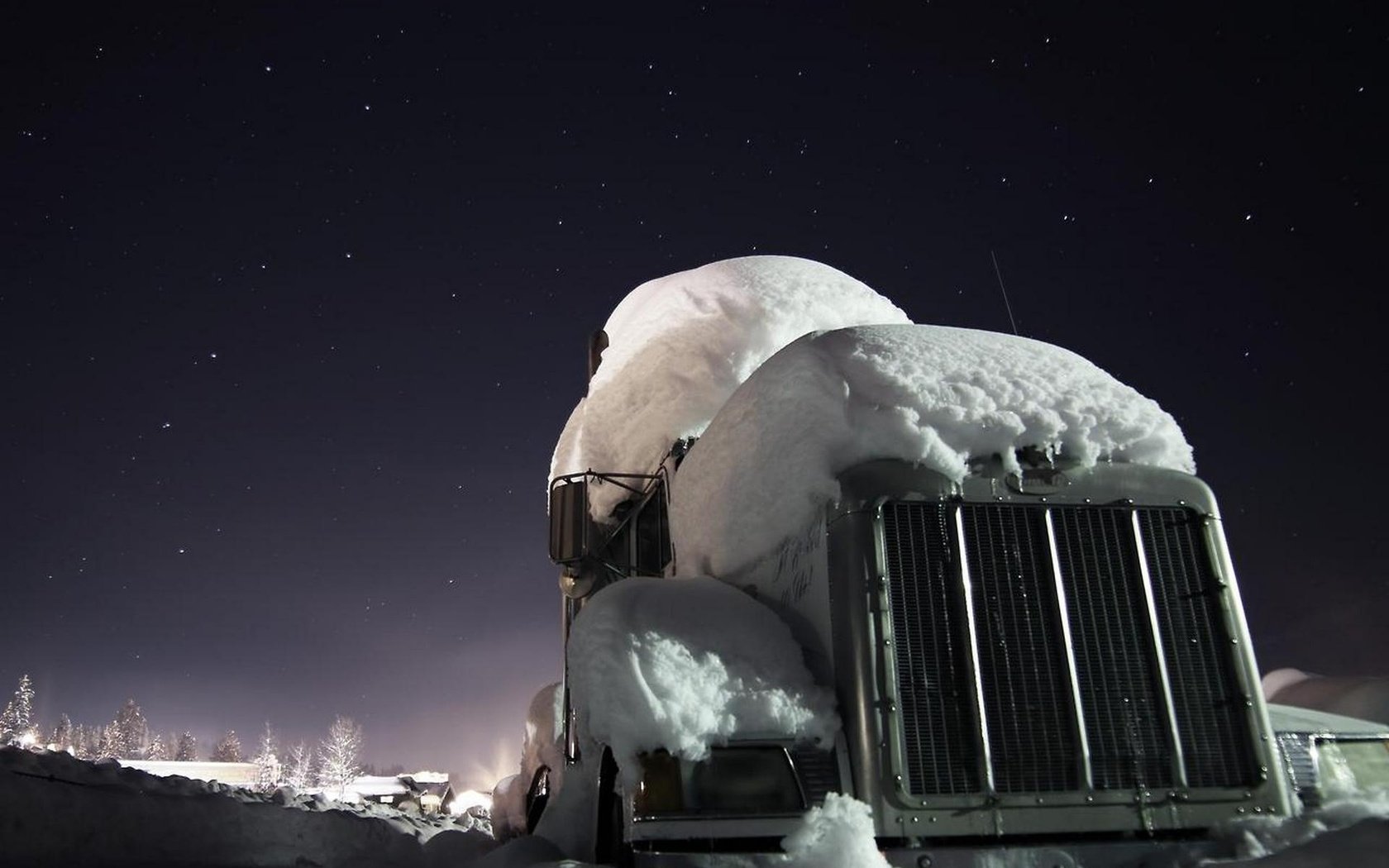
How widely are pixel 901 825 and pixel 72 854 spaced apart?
541cm

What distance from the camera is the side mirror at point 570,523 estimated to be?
6059mm

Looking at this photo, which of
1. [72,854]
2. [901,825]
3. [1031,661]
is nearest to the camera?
[901,825]

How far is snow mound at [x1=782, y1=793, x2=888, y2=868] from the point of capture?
311 cm

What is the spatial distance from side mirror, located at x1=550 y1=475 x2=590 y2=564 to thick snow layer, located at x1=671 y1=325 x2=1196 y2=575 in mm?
1828

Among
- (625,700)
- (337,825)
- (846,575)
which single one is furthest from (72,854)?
(846,575)

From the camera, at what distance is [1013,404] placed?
3.96 m

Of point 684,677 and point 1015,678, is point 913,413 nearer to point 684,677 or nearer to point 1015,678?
point 1015,678

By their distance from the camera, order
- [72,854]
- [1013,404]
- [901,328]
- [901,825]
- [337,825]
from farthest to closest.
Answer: [337,825] → [72,854] → [901,328] → [1013,404] → [901,825]

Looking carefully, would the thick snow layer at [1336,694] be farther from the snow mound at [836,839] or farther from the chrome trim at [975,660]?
the snow mound at [836,839]

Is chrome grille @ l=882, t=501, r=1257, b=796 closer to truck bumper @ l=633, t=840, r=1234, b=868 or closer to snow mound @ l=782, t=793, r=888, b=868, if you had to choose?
truck bumper @ l=633, t=840, r=1234, b=868

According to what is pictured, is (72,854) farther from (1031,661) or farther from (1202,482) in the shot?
(1202,482)

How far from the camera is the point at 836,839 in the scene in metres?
3.17

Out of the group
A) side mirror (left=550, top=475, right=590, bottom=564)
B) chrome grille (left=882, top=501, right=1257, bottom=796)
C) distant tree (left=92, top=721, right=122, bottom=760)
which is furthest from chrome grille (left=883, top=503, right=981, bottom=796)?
distant tree (left=92, top=721, right=122, bottom=760)

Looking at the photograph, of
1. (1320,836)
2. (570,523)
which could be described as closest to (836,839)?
(1320,836)
